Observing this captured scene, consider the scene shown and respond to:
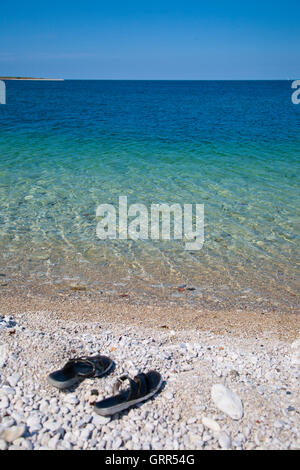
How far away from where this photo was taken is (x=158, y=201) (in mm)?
11711

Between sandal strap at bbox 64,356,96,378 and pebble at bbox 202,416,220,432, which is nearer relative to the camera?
pebble at bbox 202,416,220,432

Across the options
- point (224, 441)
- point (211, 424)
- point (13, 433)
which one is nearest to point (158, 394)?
point (211, 424)

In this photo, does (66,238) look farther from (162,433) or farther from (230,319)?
(162,433)

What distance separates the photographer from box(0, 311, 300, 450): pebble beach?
11.1 ft

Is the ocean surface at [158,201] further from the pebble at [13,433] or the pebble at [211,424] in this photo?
the pebble at [13,433]

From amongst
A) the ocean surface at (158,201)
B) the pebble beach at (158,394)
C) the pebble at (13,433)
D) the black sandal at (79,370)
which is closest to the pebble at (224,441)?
the pebble beach at (158,394)

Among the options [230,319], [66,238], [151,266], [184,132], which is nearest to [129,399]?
[230,319]

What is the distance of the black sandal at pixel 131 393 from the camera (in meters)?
3.62

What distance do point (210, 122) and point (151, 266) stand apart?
25.3 m

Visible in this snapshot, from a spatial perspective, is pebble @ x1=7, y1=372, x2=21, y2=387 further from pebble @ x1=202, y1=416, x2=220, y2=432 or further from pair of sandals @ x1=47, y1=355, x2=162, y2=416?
pebble @ x1=202, y1=416, x2=220, y2=432

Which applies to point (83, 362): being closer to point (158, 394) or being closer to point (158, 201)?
point (158, 394)

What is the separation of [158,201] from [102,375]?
7.99 meters

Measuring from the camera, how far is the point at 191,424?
3562mm

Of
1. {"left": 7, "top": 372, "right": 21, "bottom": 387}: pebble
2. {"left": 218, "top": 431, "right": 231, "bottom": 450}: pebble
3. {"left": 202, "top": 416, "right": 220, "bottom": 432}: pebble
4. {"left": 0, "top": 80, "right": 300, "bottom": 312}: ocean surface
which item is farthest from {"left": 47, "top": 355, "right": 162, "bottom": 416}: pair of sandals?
{"left": 0, "top": 80, "right": 300, "bottom": 312}: ocean surface
